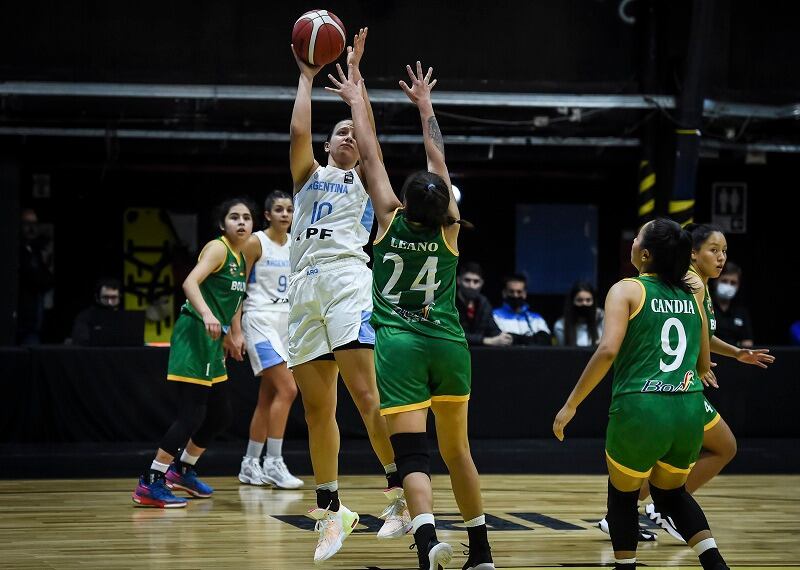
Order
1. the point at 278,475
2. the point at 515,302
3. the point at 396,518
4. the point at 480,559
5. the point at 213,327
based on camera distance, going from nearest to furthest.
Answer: the point at 480,559 → the point at 396,518 → the point at 213,327 → the point at 278,475 → the point at 515,302

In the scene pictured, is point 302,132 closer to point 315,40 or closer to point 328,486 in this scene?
point 315,40

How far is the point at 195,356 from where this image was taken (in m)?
7.20

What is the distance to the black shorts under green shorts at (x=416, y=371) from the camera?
4723 millimetres

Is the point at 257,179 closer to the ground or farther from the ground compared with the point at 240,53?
closer to the ground

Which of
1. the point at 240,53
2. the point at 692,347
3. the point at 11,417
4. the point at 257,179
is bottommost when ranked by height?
the point at 11,417

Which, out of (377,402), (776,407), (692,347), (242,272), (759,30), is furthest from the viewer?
(759,30)

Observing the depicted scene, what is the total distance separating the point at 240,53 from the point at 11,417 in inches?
150

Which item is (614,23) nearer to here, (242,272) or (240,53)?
(240,53)

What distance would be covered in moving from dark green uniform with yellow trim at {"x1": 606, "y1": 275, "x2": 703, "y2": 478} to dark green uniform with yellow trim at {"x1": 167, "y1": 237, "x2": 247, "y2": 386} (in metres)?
3.16

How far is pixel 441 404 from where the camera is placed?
4828 mm

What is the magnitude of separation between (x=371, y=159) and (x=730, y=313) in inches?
267

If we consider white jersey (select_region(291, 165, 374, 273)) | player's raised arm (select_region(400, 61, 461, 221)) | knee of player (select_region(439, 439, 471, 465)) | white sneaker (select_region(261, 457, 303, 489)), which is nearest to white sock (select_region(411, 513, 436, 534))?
knee of player (select_region(439, 439, 471, 465))

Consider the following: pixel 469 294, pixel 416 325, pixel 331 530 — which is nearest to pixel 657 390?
pixel 416 325

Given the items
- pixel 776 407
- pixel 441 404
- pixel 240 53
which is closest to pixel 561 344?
pixel 776 407
